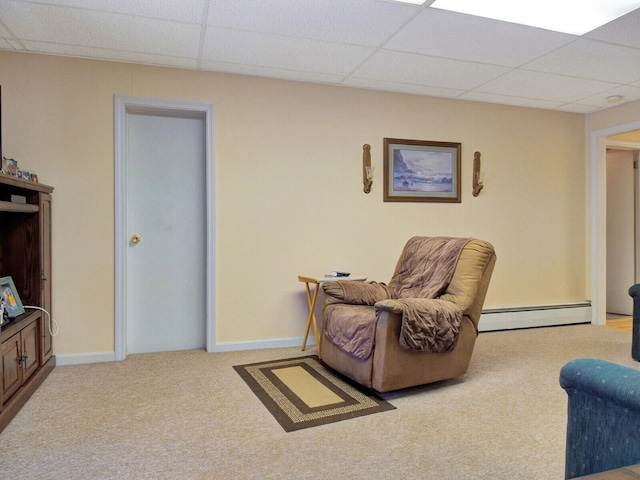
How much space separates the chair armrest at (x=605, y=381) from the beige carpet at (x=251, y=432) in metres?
0.69

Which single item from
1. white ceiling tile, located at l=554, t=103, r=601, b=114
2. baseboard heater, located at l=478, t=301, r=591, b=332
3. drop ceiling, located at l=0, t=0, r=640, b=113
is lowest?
baseboard heater, located at l=478, t=301, r=591, b=332

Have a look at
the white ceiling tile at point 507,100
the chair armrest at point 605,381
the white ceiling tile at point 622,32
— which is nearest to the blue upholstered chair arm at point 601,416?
the chair armrest at point 605,381

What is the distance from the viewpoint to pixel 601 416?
50.3 inches

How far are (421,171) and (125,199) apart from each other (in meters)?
2.71

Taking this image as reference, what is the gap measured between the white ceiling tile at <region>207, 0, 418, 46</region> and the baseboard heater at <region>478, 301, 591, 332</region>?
9.64ft

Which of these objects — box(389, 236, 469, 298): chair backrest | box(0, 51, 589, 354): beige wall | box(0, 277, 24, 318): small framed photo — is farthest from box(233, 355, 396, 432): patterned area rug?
box(0, 277, 24, 318): small framed photo

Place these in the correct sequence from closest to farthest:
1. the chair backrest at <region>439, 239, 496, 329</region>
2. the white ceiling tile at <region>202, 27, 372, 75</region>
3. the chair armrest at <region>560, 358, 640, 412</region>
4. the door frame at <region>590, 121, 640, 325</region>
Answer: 1. the chair armrest at <region>560, 358, 640, 412</region>
2. the chair backrest at <region>439, 239, 496, 329</region>
3. the white ceiling tile at <region>202, 27, 372, 75</region>
4. the door frame at <region>590, 121, 640, 325</region>

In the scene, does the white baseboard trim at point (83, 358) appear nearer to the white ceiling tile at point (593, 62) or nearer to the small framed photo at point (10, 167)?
the small framed photo at point (10, 167)

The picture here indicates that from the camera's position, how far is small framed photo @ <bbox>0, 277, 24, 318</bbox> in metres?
2.65

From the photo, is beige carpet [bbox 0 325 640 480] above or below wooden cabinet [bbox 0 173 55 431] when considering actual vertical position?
below

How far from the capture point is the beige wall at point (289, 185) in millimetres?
3312

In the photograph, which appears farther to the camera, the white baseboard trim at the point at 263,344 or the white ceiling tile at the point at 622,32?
the white baseboard trim at the point at 263,344

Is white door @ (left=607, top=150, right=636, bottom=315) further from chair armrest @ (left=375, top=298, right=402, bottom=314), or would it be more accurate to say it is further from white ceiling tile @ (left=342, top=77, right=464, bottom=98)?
chair armrest @ (left=375, top=298, right=402, bottom=314)

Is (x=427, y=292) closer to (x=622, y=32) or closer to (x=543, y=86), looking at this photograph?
(x=622, y=32)
